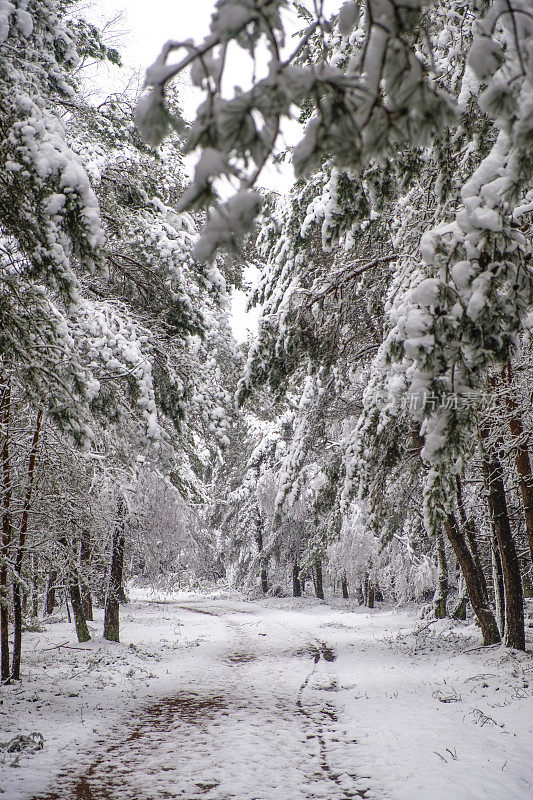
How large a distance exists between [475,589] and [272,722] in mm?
5686

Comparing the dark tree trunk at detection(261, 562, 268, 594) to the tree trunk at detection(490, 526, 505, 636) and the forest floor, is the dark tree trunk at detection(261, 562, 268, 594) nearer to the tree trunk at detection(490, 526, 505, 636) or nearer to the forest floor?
the forest floor

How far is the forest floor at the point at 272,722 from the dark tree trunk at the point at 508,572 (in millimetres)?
484

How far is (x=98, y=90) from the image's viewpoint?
9188 millimetres

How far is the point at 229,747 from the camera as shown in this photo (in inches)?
245

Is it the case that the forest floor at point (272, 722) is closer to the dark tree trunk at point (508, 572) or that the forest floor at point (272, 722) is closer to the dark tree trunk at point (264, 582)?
the dark tree trunk at point (508, 572)

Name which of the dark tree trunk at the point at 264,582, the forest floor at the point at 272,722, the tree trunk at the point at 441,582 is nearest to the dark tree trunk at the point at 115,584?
the forest floor at the point at 272,722

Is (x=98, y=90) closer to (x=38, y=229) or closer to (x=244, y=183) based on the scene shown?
(x=38, y=229)

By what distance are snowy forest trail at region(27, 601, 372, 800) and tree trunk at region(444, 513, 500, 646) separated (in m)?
3.34

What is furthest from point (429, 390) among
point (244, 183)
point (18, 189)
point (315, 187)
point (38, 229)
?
point (315, 187)

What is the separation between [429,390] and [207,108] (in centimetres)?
184

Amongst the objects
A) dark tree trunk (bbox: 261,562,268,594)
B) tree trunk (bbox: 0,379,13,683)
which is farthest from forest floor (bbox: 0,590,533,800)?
dark tree trunk (bbox: 261,562,268,594)

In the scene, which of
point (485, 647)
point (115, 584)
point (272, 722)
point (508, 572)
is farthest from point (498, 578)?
point (115, 584)

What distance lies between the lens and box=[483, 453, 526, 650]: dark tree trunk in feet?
31.1

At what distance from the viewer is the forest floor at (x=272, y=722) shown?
198 inches
